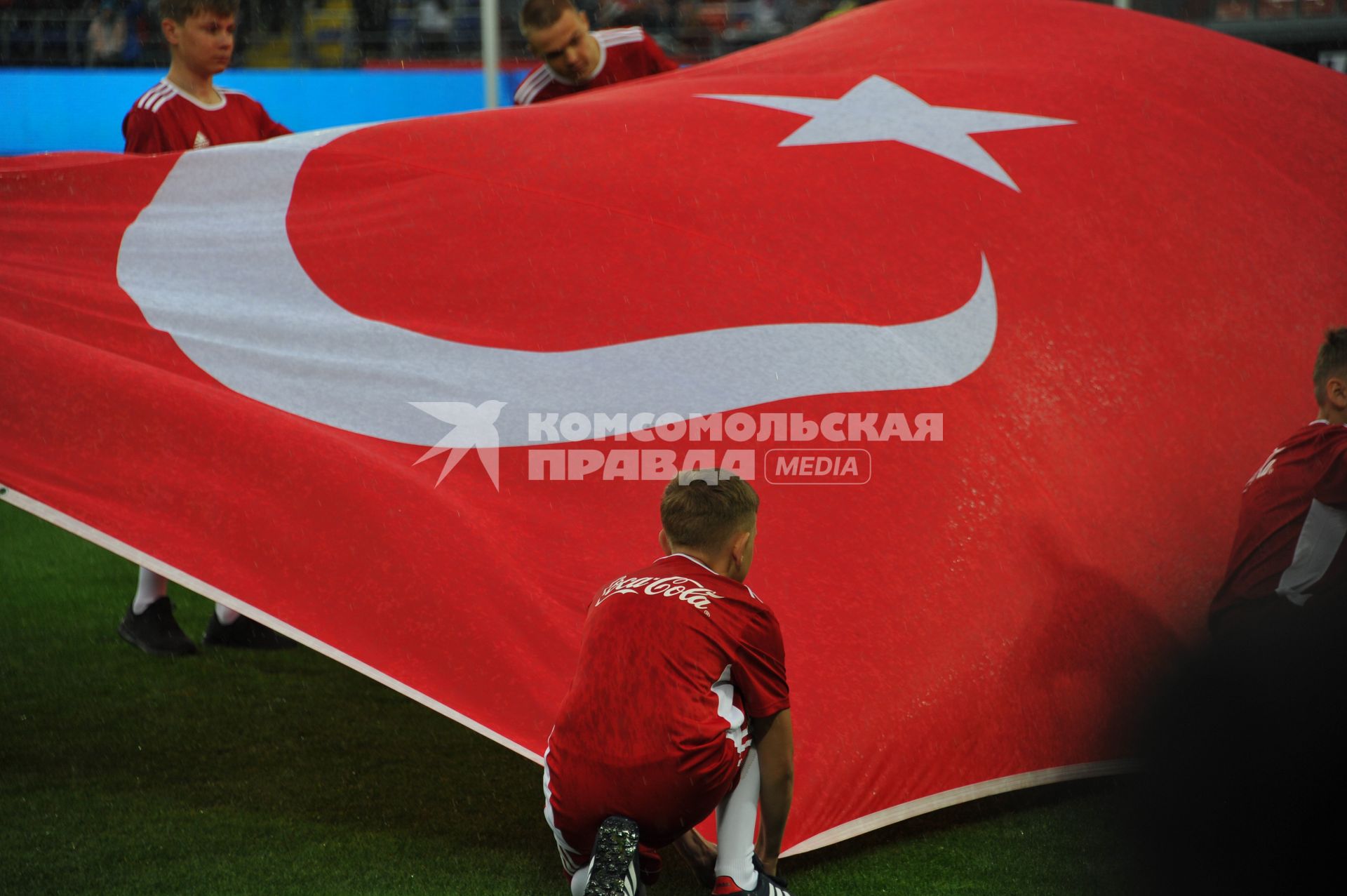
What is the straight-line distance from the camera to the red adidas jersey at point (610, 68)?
4.21 meters

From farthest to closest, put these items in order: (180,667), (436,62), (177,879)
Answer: (436,62) → (180,667) → (177,879)

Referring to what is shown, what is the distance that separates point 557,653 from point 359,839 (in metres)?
0.56

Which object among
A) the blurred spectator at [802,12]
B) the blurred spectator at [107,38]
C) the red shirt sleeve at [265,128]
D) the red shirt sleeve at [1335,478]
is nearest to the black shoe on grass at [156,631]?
the red shirt sleeve at [265,128]

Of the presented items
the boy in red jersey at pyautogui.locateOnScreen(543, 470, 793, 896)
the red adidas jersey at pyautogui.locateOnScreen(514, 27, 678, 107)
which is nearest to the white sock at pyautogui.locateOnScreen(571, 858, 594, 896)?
the boy in red jersey at pyautogui.locateOnScreen(543, 470, 793, 896)

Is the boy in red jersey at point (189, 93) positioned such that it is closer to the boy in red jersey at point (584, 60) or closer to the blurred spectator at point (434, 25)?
the boy in red jersey at point (584, 60)

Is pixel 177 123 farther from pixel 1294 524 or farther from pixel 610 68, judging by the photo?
pixel 1294 524

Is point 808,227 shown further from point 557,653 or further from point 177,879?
point 177,879

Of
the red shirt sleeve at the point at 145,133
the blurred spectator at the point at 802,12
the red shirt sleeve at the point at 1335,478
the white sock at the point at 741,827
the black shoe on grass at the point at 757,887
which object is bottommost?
the black shoe on grass at the point at 757,887

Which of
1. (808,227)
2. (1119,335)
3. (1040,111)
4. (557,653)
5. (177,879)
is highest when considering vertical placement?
(1040,111)

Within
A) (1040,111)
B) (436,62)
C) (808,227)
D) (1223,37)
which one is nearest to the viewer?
(808,227)

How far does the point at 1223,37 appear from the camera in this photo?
3.96 meters

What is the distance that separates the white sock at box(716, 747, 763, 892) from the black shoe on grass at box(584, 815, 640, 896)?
0.16 metres

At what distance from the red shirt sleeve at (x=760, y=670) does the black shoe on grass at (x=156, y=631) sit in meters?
2.25

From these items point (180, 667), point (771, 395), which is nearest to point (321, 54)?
point (180, 667)
